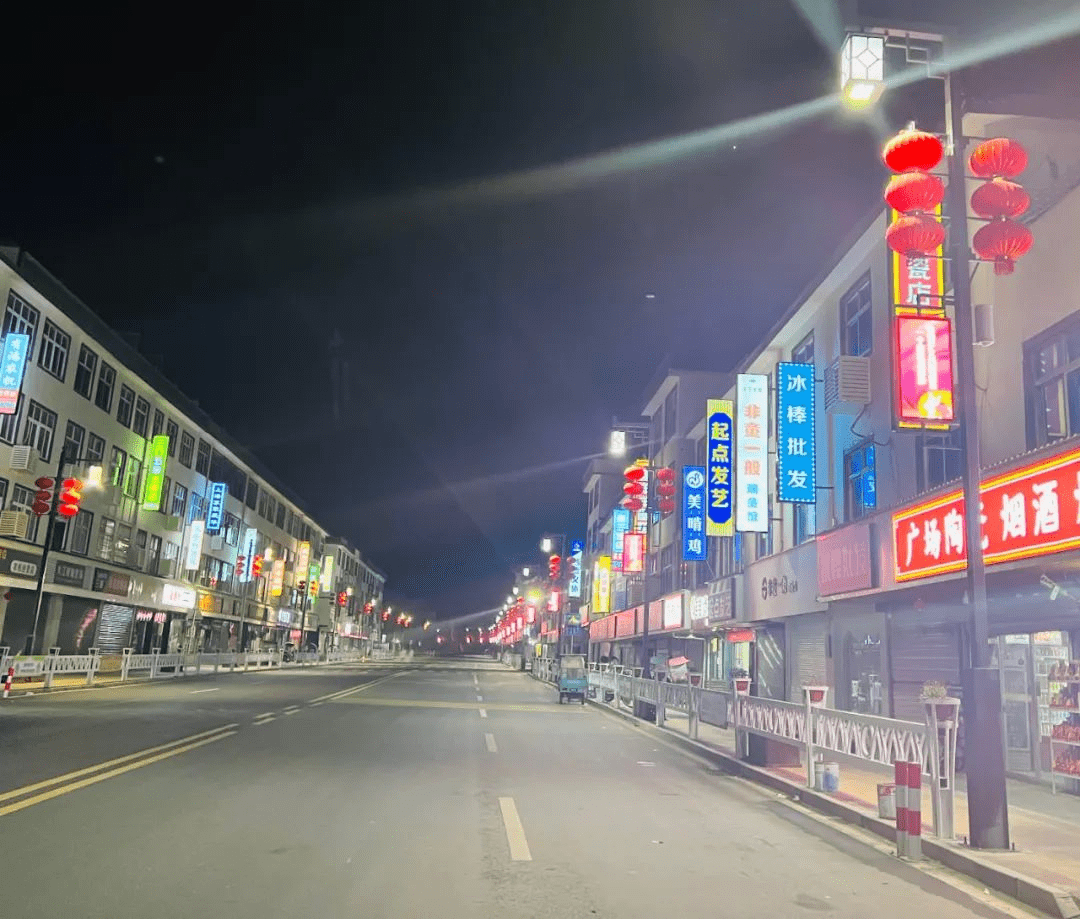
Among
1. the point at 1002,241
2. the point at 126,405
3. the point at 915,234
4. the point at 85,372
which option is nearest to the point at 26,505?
the point at 85,372

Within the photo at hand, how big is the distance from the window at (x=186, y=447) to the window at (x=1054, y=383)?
151 feet

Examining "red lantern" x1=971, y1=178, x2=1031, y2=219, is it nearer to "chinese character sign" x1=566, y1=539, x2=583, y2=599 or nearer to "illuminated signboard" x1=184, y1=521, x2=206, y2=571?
"illuminated signboard" x1=184, y1=521, x2=206, y2=571

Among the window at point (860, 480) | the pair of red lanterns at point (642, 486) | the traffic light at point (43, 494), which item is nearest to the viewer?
the window at point (860, 480)

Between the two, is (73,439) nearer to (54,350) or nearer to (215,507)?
(54,350)

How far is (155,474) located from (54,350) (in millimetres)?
10882

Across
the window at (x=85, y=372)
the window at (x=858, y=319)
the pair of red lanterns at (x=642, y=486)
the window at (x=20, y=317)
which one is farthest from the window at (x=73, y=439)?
the window at (x=858, y=319)

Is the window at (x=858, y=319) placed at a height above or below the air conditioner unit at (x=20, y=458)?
above

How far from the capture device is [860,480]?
18.5 m

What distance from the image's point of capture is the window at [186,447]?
162ft

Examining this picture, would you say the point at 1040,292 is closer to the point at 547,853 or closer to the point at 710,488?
the point at 547,853

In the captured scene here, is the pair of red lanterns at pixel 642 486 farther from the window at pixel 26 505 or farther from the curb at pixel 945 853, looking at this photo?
the window at pixel 26 505

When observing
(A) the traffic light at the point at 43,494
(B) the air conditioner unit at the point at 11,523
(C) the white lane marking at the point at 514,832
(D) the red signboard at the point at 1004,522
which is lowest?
(C) the white lane marking at the point at 514,832

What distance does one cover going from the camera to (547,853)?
7.52 m

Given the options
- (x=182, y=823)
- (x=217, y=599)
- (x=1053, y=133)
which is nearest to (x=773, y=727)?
(x=182, y=823)
